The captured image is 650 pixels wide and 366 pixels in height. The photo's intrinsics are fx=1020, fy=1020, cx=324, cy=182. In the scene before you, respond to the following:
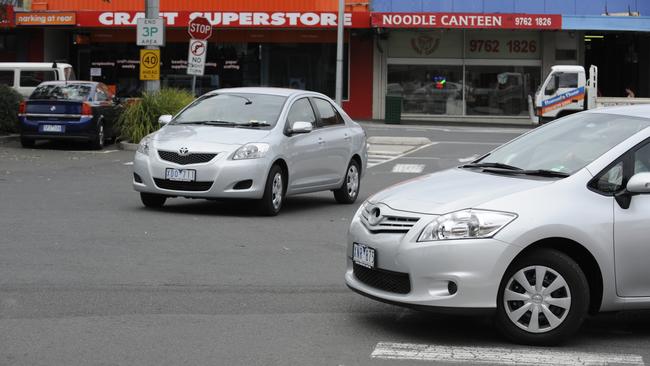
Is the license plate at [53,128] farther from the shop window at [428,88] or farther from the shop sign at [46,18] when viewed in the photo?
the shop window at [428,88]

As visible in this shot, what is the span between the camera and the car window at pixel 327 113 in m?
14.0

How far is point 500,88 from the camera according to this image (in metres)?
40.8

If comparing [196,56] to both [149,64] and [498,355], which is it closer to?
[149,64]

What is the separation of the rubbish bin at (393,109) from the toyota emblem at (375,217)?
1229 inches

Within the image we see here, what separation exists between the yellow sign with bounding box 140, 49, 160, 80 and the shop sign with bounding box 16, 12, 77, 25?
1671 centimetres

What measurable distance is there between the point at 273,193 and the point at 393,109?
84.7 ft

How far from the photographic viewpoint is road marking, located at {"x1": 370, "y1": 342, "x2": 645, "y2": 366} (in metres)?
5.96

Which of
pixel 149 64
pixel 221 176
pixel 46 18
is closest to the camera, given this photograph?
pixel 221 176

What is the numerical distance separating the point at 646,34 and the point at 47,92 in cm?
2631

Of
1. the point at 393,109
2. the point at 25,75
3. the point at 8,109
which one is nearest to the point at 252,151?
the point at 8,109

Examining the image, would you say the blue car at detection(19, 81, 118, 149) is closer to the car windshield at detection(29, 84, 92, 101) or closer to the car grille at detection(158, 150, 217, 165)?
the car windshield at detection(29, 84, 92, 101)

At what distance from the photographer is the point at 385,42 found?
4084 cm

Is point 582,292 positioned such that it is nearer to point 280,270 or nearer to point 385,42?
point 280,270

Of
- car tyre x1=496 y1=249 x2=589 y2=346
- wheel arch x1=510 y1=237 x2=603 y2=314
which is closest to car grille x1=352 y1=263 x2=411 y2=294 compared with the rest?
car tyre x1=496 y1=249 x2=589 y2=346
